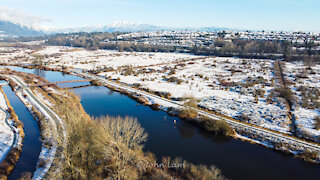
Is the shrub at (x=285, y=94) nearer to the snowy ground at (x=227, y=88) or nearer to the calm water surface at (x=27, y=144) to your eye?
the snowy ground at (x=227, y=88)

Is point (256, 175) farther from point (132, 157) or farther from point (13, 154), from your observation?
point (13, 154)

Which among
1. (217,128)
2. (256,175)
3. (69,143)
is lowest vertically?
(256,175)

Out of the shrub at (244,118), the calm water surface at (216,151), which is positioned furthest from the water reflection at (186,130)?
the shrub at (244,118)

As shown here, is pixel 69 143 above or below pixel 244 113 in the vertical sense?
above

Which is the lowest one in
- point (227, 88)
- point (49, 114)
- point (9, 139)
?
point (9, 139)

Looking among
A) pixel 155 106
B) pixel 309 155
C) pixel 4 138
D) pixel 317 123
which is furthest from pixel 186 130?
pixel 4 138

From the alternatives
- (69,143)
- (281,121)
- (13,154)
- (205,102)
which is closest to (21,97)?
(13,154)

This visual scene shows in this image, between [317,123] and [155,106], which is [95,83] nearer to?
[155,106]

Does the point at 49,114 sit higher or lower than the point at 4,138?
higher

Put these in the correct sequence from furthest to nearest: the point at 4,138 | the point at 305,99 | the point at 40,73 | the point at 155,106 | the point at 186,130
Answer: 1. the point at 40,73
2. the point at 305,99
3. the point at 155,106
4. the point at 186,130
5. the point at 4,138
